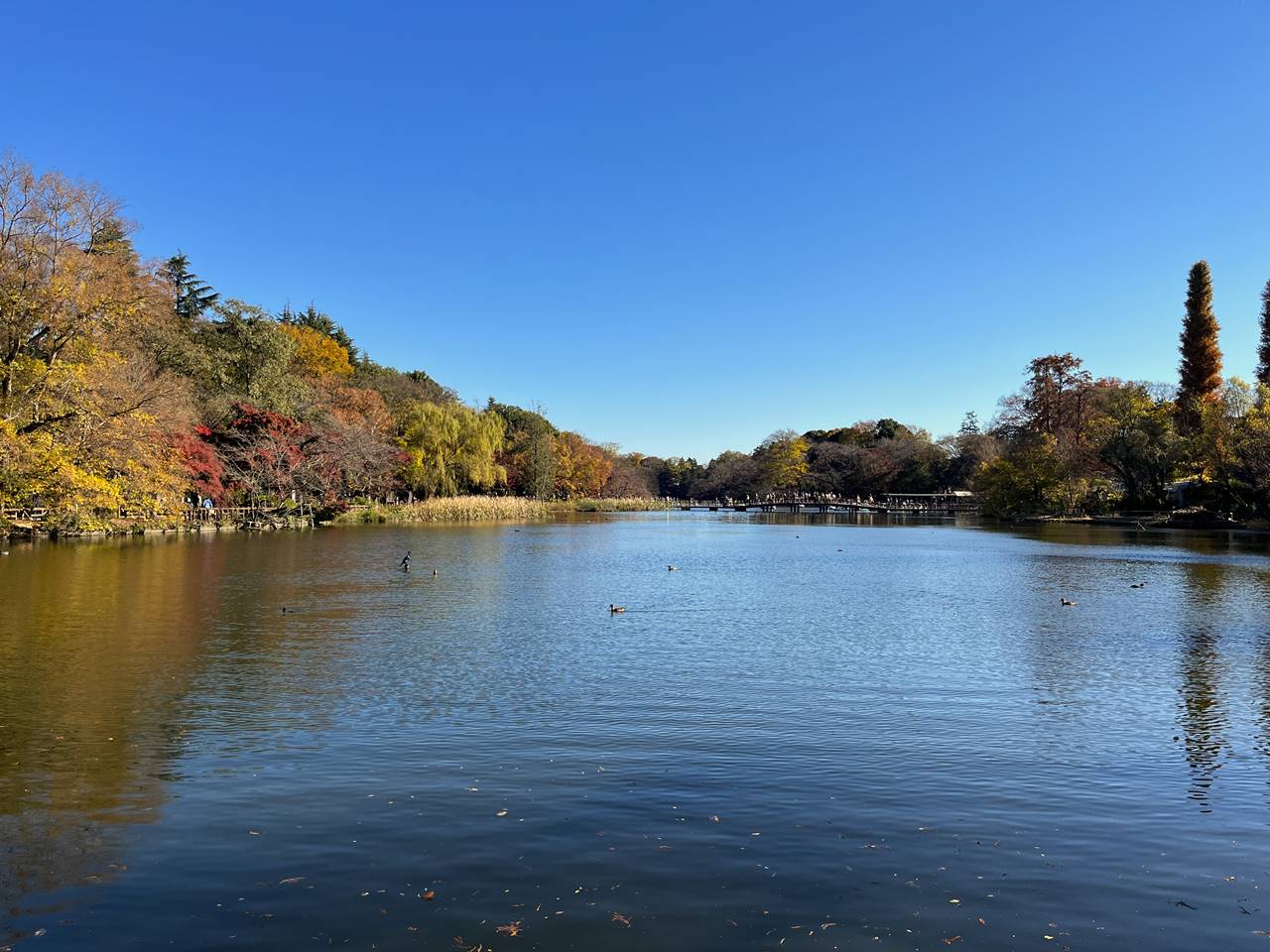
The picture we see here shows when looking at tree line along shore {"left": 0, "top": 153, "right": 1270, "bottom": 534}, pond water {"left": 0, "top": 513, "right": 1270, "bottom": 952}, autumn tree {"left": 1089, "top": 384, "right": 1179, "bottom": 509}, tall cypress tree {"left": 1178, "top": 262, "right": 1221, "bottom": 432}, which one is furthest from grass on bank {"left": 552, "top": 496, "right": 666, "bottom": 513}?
pond water {"left": 0, "top": 513, "right": 1270, "bottom": 952}

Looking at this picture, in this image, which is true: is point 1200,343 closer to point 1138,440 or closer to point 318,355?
point 1138,440

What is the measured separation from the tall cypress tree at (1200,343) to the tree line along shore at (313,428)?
0.43 ft

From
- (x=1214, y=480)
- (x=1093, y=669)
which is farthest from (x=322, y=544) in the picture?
(x=1214, y=480)

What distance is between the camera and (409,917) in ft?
14.7

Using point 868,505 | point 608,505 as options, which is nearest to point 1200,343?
point 868,505

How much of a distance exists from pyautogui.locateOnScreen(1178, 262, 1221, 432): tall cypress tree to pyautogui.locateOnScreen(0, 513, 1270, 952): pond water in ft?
166

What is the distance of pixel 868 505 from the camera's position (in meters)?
91.6

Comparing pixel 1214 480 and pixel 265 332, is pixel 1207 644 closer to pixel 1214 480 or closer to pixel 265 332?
pixel 1214 480

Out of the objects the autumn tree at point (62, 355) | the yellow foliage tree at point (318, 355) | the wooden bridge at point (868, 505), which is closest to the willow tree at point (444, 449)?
the yellow foliage tree at point (318, 355)

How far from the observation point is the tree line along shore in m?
23.0

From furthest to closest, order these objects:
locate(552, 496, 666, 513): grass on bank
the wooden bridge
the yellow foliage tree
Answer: the wooden bridge → locate(552, 496, 666, 513): grass on bank → the yellow foliage tree

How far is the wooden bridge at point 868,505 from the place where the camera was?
286 ft

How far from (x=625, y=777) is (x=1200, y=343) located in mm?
65526

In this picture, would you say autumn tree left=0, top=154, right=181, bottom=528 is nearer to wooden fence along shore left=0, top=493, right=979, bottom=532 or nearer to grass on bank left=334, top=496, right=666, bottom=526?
wooden fence along shore left=0, top=493, right=979, bottom=532
